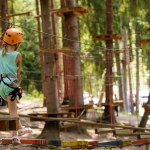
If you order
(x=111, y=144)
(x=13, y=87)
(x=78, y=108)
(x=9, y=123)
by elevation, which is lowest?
(x=111, y=144)

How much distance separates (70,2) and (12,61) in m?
6.77

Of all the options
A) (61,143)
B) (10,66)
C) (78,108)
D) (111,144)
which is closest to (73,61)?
(78,108)

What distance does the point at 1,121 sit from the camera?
4.62 metres

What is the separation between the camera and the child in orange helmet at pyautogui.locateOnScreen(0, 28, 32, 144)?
462 cm

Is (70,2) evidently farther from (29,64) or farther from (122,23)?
(29,64)

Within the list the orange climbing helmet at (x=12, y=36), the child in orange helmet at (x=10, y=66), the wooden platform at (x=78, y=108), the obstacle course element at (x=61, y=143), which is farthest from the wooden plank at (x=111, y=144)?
the wooden platform at (x=78, y=108)

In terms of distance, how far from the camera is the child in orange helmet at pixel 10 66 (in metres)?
4.62

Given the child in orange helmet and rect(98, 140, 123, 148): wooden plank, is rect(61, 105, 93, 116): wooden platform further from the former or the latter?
the child in orange helmet

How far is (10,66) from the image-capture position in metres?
4.67

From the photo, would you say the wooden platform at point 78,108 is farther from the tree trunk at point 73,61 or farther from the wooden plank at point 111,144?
the wooden plank at point 111,144

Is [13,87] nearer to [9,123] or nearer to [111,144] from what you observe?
[9,123]

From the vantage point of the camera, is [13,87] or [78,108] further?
[78,108]

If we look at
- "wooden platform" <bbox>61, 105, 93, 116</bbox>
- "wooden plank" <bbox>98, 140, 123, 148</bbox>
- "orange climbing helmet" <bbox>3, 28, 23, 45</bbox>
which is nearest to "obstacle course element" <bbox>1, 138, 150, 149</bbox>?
"wooden plank" <bbox>98, 140, 123, 148</bbox>

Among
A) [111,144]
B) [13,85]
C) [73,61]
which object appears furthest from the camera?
[73,61]
